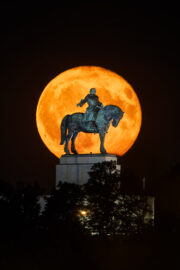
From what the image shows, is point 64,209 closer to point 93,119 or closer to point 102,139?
point 102,139

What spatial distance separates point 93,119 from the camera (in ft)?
158

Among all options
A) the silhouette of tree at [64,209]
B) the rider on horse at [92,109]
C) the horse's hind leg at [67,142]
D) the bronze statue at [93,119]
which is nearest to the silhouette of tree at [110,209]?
the silhouette of tree at [64,209]

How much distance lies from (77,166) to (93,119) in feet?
9.19

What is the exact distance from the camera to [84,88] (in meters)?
51.2

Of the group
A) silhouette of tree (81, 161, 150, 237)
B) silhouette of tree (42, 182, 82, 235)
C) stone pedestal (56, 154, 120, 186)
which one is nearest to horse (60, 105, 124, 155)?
stone pedestal (56, 154, 120, 186)

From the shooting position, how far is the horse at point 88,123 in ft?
156

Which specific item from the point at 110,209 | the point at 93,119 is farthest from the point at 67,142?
the point at 110,209

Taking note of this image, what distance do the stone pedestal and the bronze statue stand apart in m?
0.63

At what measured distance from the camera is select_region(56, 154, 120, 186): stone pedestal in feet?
160

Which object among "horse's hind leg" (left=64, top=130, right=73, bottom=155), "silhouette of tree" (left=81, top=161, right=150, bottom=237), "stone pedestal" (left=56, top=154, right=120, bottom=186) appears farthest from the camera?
"horse's hind leg" (left=64, top=130, right=73, bottom=155)

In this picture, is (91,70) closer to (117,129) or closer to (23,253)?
(117,129)

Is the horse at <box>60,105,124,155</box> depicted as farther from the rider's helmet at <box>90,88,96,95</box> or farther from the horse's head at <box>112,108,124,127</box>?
the rider's helmet at <box>90,88,96,95</box>

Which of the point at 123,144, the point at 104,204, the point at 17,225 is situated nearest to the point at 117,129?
the point at 123,144

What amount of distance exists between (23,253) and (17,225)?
2.03 m
